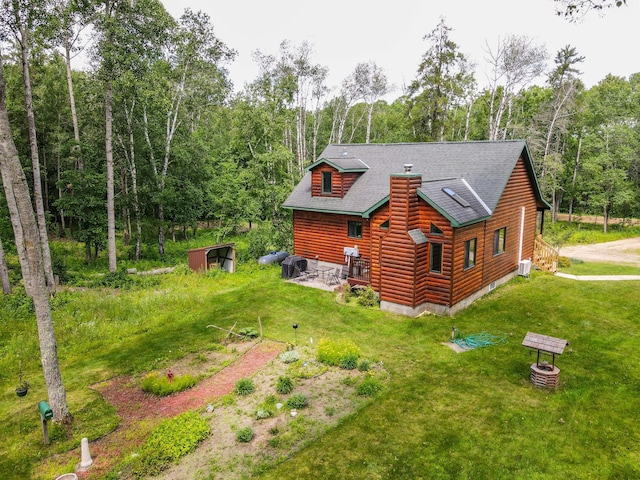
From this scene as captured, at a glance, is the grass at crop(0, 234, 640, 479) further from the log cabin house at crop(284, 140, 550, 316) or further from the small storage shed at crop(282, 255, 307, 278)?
the log cabin house at crop(284, 140, 550, 316)

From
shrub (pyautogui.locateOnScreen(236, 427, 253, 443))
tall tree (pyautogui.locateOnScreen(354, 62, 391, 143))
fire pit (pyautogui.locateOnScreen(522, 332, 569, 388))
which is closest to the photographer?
shrub (pyautogui.locateOnScreen(236, 427, 253, 443))

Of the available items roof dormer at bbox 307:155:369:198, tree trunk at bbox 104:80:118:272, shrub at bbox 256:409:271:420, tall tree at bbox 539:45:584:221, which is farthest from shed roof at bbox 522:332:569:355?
tall tree at bbox 539:45:584:221

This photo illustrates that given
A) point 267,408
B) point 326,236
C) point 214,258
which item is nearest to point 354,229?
point 326,236

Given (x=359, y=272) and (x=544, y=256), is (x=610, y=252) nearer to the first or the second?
(x=544, y=256)

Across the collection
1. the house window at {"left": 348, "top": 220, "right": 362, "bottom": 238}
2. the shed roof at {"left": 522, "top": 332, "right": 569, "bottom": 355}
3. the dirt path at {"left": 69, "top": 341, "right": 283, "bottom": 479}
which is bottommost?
the dirt path at {"left": 69, "top": 341, "right": 283, "bottom": 479}

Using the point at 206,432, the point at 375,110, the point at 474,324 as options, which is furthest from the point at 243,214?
the point at 375,110

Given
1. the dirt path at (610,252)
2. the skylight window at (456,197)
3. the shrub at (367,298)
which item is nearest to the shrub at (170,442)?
the shrub at (367,298)

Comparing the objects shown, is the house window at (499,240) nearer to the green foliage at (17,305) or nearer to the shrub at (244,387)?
the shrub at (244,387)
